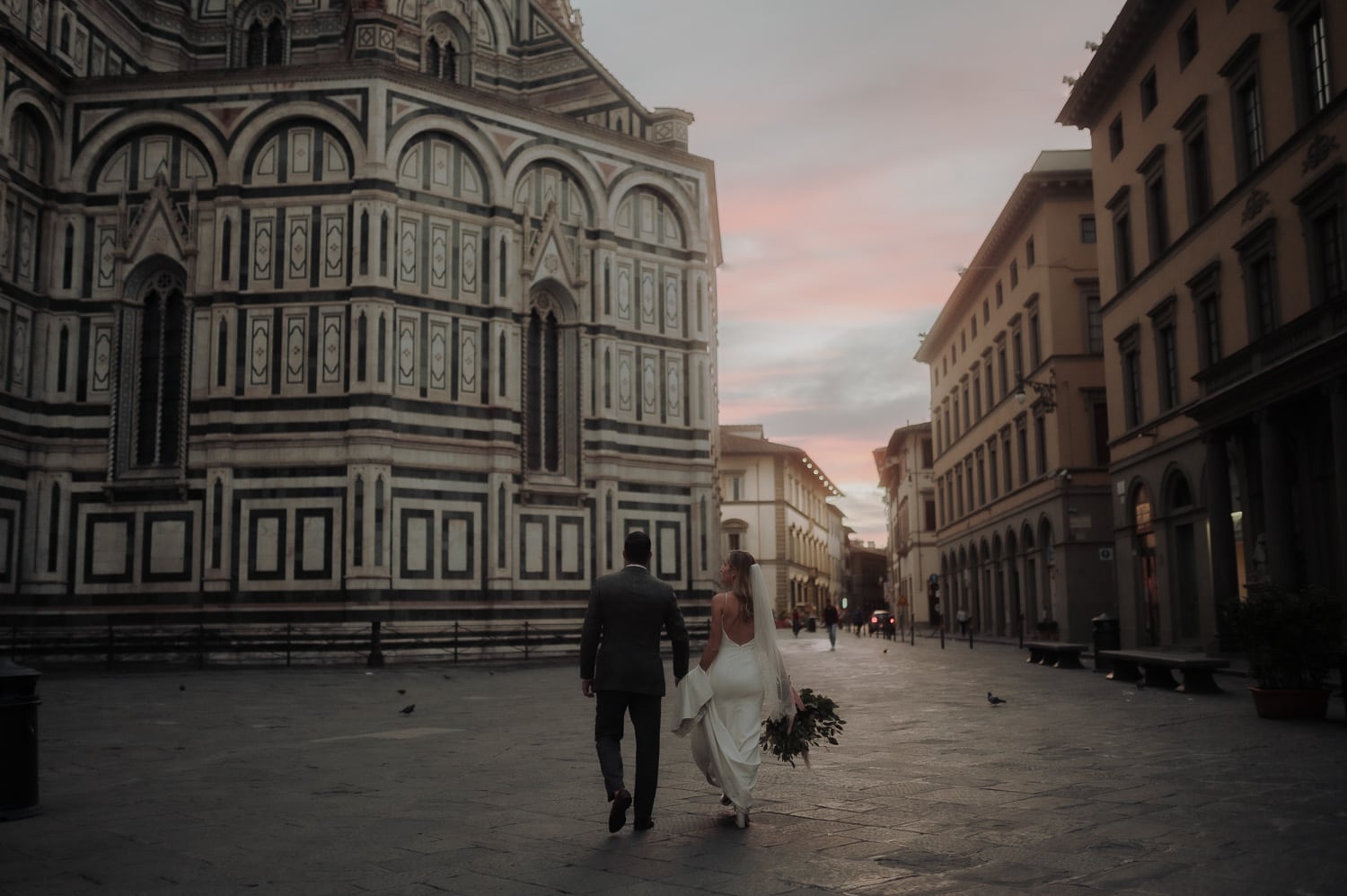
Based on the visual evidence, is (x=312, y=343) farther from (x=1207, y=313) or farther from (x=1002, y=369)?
(x=1002, y=369)

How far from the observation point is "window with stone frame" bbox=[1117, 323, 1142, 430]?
2873cm

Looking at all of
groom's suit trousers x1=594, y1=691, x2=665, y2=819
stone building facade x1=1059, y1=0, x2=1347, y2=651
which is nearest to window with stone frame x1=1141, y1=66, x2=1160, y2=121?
stone building facade x1=1059, y1=0, x2=1347, y2=651

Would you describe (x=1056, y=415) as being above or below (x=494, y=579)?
above

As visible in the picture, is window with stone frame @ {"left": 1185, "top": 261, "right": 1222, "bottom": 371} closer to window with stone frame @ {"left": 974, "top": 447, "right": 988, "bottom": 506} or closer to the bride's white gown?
the bride's white gown

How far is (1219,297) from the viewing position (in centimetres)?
2373

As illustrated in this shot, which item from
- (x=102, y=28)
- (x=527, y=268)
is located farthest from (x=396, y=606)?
(x=102, y=28)

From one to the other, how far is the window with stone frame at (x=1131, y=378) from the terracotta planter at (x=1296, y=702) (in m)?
17.0

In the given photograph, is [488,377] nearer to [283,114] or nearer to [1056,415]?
[283,114]

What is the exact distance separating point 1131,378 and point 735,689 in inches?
968

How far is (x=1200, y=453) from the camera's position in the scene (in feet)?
80.3

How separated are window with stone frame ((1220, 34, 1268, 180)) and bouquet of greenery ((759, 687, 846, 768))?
59.9 feet

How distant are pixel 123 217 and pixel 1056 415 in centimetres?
2600

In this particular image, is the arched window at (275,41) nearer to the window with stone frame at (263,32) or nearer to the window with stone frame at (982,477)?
the window with stone frame at (263,32)

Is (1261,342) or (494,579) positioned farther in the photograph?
(494,579)
